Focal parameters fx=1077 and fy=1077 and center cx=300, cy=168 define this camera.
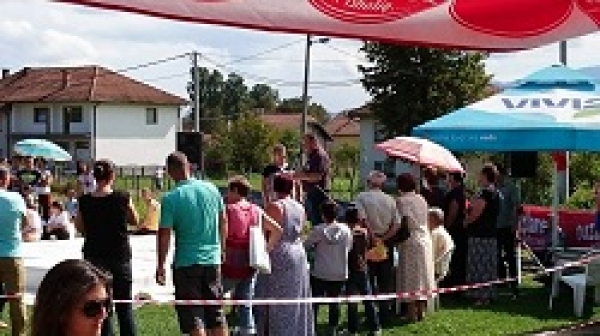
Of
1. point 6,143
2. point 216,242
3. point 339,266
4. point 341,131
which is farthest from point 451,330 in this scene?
point 341,131

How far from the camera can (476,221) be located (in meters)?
12.9

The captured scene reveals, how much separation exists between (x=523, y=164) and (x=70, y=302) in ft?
39.4

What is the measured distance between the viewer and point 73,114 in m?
77.1

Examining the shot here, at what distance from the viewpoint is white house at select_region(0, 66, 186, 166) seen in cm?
7638

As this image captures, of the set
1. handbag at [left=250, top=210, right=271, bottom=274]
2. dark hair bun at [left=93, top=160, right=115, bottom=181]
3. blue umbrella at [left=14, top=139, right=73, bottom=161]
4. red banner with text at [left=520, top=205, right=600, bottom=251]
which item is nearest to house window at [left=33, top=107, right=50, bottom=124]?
blue umbrella at [left=14, top=139, right=73, bottom=161]

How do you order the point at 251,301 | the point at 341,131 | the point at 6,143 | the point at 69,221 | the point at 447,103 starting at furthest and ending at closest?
the point at 341,131, the point at 6,143, the point at 447,103, the point at 69,221, the point at 251,301

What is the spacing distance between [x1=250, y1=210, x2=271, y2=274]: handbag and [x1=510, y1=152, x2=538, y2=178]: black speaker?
219 inches

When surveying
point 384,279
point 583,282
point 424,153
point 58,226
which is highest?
point 424,153

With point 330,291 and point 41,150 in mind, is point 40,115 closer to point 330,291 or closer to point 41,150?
point 41,150

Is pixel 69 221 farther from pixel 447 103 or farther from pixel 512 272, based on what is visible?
pixel 447 103

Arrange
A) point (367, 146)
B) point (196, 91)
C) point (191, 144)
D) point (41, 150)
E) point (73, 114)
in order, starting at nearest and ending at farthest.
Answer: point (191, 144)
point (41, 150)
point (196, 91)
point (73, 114)
point (367, 146)

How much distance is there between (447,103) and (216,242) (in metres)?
43.1

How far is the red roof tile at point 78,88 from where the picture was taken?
7606 centimetres

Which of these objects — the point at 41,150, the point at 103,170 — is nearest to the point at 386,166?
the point at 41,150
